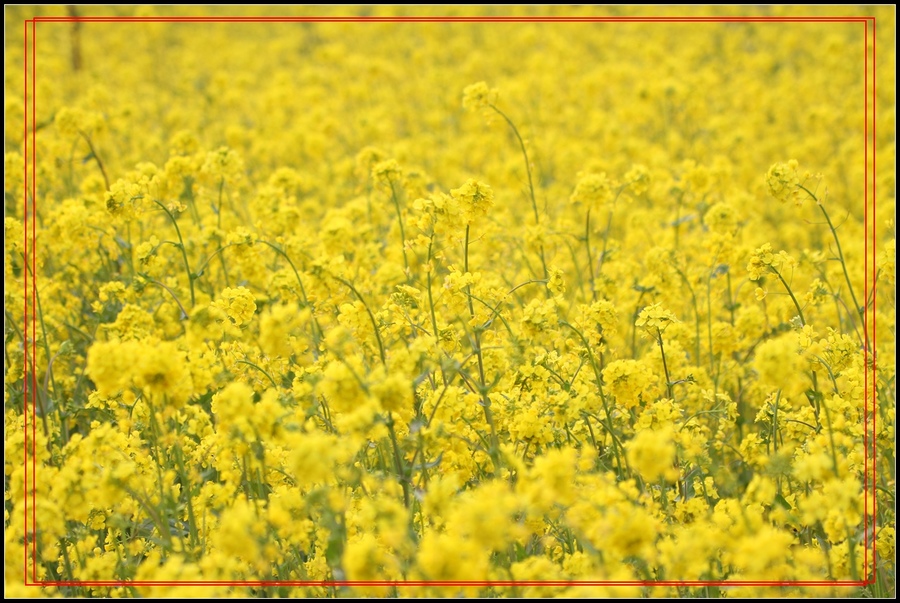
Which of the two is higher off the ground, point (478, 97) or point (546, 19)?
point (546, 19)

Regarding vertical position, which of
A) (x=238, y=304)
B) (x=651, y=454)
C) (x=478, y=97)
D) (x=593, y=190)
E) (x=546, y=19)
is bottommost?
(x=651, y=454)

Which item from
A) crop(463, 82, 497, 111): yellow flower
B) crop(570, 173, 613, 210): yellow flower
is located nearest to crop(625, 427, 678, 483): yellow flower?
crop(570, 173, 613, 210): yellow flower

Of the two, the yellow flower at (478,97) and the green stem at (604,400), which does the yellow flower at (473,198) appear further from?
the yellow flower at (478,97)

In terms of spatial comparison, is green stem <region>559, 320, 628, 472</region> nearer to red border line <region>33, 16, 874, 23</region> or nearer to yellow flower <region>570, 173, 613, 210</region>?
yellow flower <region>570, 173, 613, 210</region>

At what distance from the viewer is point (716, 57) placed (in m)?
15.0

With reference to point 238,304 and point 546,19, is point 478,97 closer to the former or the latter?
point 238,304

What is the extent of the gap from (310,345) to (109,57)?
14004 mm

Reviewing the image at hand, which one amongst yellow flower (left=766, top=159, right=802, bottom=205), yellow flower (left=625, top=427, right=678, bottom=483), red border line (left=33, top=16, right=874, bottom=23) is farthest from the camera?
red border line (left=33, top=16, right=874, bottom=23)

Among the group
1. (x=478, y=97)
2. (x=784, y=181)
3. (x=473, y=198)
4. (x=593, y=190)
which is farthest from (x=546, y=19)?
(x=473, y=198)

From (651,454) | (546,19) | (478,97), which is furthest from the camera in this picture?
(546,19)

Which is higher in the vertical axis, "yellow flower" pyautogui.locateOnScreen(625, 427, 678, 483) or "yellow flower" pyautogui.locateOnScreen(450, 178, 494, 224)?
"yellow flower" pyautogui.locateOnScreen(450, 178, 494, 224)

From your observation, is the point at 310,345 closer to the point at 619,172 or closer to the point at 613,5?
the point at 619,172

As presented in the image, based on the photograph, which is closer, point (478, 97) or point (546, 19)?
point (478, 97)

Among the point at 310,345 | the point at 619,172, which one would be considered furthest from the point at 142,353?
the point at 619,172
